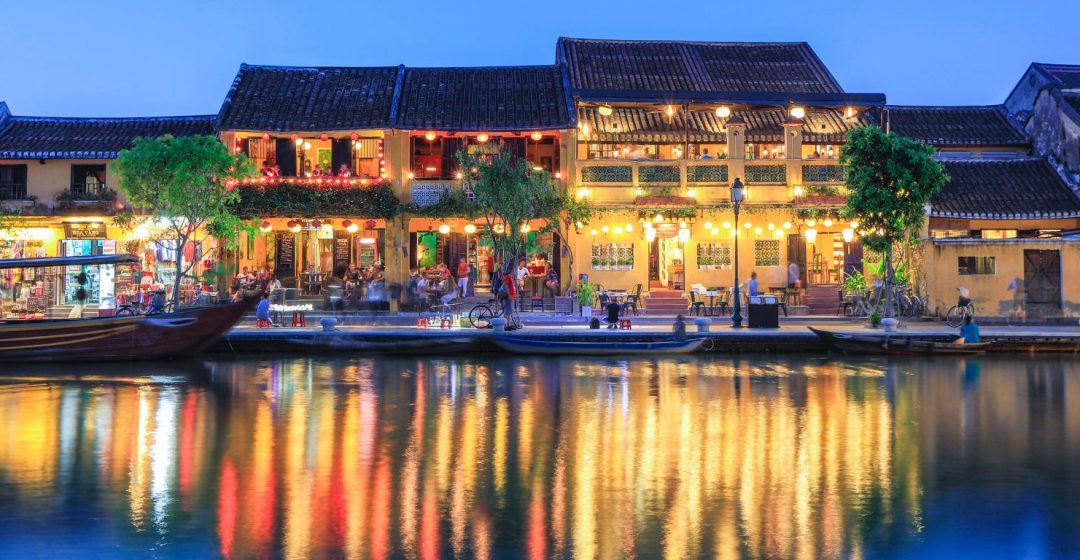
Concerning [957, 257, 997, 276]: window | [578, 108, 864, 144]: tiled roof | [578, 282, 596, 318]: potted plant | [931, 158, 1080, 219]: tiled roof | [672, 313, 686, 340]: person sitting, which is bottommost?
[672, 313, 686, 340]: person sitting

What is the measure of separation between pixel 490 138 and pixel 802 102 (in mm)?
10430

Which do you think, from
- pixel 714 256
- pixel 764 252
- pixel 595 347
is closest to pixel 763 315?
pixel 595 347

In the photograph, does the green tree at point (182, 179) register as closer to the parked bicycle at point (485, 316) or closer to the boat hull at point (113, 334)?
the boat hull at point (113, 334)

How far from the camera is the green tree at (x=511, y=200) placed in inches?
1188

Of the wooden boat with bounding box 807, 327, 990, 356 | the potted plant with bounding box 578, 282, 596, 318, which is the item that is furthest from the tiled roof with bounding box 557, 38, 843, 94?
the wooden boat with bounding box 807, 327, 990, 356

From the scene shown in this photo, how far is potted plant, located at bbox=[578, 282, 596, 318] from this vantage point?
1199 inches

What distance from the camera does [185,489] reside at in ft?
36.6

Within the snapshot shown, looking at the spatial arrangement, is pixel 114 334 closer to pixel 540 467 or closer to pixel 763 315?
pixel 540 467

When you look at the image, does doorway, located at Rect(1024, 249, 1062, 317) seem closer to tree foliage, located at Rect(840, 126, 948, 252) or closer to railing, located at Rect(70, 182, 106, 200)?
tree foliage, located at Rect(840, 126, 948, 252)

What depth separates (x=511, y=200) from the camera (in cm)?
3012

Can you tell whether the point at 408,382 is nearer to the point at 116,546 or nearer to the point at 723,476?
the point at 723,476

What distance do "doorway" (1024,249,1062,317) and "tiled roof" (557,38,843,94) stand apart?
29.7 feet

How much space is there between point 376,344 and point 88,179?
1624 cm

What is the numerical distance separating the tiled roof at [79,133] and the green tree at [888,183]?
22216mm
